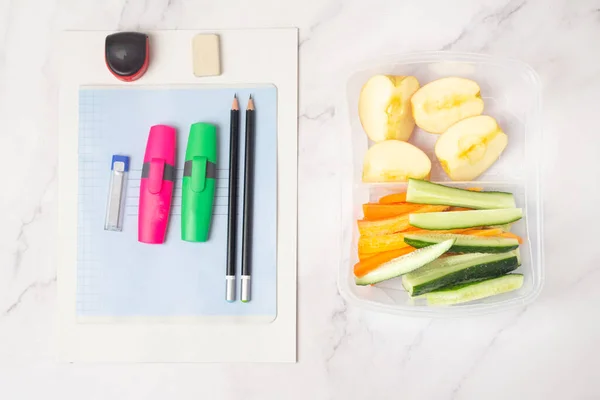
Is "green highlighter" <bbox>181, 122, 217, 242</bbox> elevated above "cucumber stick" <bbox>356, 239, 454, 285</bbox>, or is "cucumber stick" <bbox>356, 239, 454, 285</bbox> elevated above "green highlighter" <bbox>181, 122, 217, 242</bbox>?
"green highlighter" <bbox>181, 122, 217, 242</bbox>

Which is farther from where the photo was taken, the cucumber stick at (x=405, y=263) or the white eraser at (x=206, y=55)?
the white eraser at (x=206, y=55)

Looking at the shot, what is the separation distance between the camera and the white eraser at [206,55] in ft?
2.45

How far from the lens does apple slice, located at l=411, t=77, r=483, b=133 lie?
2.26 ft

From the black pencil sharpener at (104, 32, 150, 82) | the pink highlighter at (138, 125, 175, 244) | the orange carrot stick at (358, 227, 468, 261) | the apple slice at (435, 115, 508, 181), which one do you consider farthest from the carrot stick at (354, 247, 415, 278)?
the black pencil sharpener at (104, 32, 150, 82)

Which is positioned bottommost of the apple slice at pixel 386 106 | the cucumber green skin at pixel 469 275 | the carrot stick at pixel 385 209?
the cucumber green skin at pixel 469 275

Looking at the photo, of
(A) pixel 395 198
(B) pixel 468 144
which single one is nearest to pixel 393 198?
(A) pixel 395 198

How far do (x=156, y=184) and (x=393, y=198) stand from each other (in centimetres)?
29

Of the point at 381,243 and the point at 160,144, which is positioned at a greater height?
the point at 160,144

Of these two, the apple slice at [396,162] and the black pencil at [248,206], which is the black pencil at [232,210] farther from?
the apple slice at [396,162]

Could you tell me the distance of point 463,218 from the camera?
2.17 ft

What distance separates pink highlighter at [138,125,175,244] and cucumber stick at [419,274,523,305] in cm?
33

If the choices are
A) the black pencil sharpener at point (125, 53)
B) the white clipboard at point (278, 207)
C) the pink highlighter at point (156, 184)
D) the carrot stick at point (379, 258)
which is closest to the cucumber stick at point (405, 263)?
the carrot stick at point (379, 258)

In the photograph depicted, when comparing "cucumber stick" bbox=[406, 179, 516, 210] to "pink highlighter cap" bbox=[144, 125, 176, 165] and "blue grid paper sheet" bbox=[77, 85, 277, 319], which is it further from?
"pink highlighter cap" bbox=[144, 125, 176, 165]

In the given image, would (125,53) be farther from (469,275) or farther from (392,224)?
(469,275)
